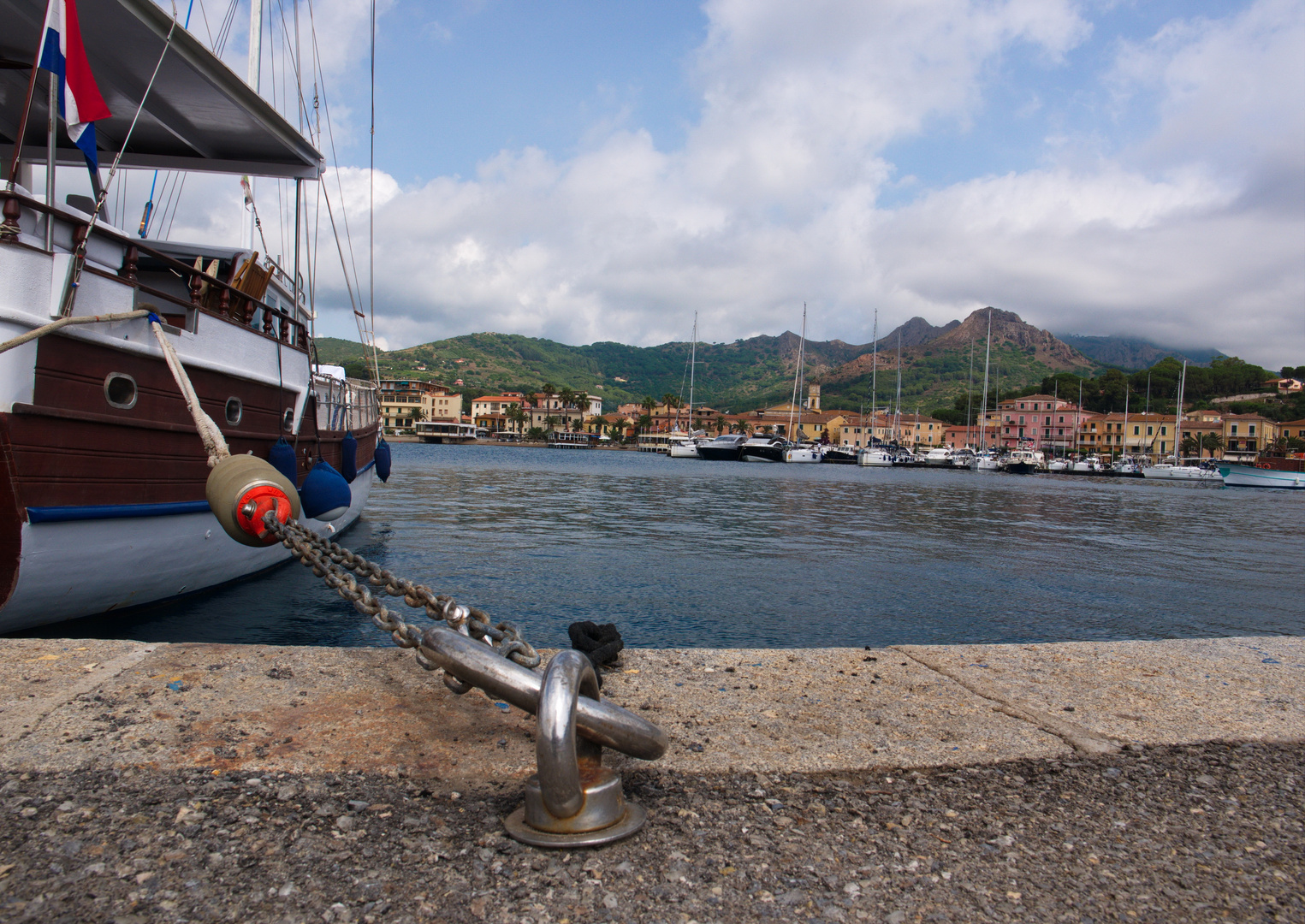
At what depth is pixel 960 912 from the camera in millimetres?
1688

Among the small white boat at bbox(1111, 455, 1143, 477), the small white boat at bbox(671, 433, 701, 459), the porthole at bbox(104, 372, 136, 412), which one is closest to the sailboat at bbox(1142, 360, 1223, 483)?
the small white boat at bbox(1111, 455, 1143, 477)

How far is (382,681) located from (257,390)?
5887mm

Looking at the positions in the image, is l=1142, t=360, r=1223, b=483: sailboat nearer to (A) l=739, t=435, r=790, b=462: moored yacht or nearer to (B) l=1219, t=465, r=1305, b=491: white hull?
(B) l=1219, t=465, r=1305, b=491: white hull

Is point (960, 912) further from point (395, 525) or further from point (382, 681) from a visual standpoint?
point (395, 525)

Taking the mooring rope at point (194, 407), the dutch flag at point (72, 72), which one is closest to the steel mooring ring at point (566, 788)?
the mooring rope at point (194, 407)

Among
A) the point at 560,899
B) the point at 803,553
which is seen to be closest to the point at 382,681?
the point at 560,899

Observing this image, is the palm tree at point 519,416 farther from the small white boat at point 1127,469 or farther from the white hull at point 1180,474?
the white hull at point 1180,474

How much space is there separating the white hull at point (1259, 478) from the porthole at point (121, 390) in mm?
78678

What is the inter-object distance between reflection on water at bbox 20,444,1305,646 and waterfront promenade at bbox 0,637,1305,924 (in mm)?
4119

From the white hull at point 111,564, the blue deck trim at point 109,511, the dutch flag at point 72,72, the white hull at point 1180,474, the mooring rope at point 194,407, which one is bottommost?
the white hull at point 1180,474

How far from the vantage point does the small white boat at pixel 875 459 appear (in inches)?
3327

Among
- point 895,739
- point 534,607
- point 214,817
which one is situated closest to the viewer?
point 214,817

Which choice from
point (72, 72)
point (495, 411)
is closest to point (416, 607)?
point (72, 72)

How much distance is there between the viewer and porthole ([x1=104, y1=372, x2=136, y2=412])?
5.69 meters
